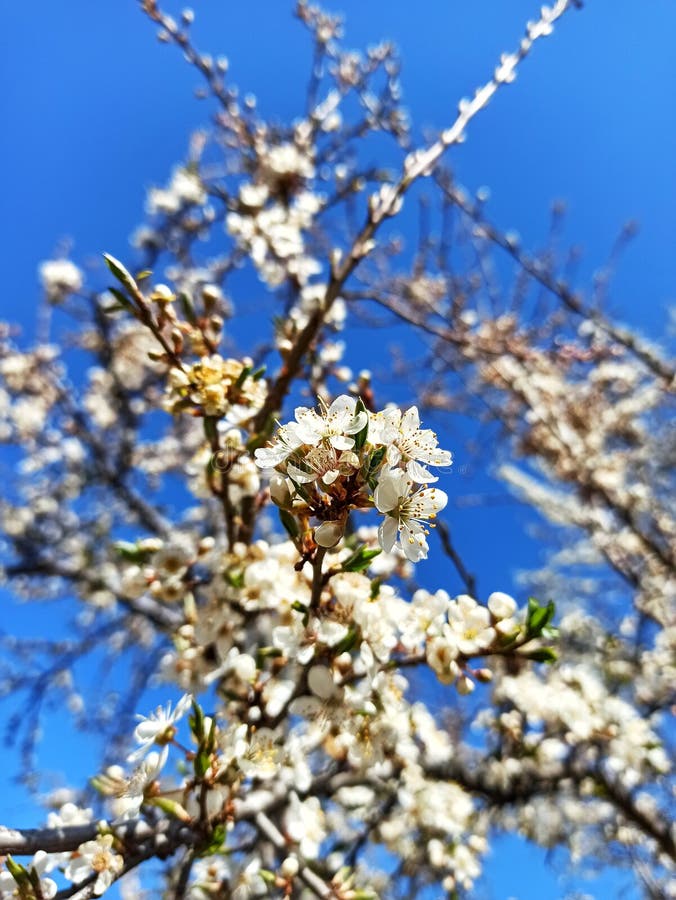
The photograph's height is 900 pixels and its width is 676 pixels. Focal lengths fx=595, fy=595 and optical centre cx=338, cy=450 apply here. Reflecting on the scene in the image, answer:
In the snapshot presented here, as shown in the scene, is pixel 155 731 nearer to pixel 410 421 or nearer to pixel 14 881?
pixel 14 881

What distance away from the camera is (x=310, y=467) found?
88 cm

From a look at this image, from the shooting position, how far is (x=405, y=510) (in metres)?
1.02

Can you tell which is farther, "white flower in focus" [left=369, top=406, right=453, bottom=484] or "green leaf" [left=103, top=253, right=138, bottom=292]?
"green leaf" [left=103, top=253, right=138, bottom=292]

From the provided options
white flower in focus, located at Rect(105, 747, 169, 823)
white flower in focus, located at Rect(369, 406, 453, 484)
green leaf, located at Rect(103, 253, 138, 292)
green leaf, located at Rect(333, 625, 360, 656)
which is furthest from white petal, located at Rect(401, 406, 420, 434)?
white flower in focus, located at Rect(105, 747, 169, 823)

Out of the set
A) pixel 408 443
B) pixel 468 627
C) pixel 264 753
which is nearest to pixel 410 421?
pixel 408 443

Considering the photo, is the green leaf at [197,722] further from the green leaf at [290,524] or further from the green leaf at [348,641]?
the green leaf at [290,524]

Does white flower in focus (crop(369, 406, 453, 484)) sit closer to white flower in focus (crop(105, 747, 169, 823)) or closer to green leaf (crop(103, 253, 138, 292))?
green leaf (crop(103, 253, 138, 292))

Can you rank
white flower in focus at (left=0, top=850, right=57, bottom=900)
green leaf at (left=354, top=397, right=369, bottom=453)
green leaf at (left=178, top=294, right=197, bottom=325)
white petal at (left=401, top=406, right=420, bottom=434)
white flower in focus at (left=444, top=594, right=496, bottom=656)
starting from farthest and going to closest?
green leaf at (left=178, top=294, right=197, bottom=325) → white flower in focus at (left=444, top=594, right=496, bottom=656) → white flower in focus at (left=0, top=850, right=57, bottom=900) → white petal at (left=401, top=406, right=420, bottom=434) → green leaf at (left=354, top=397, right=369, bottom=453)

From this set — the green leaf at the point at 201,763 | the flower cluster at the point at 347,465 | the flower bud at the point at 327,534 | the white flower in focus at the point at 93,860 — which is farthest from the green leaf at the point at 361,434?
the white flower in focus at the point at 93,860

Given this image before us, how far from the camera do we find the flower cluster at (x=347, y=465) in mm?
857

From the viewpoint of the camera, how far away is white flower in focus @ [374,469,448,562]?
2.82 feet

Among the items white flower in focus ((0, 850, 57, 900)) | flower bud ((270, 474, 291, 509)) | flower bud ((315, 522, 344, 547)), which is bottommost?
white flower in focus ((0, 850, 57, 900))

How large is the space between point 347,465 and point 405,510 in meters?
0.20

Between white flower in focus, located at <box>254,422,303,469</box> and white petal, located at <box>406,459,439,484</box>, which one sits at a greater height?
white flower in focus, located at <box>254,422,303,469</box>
